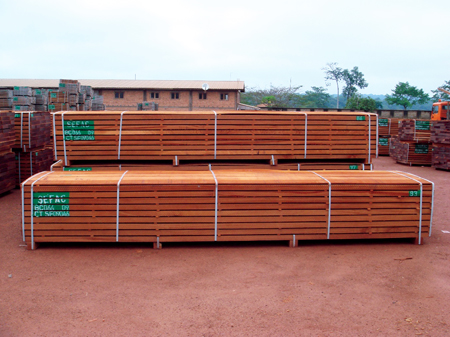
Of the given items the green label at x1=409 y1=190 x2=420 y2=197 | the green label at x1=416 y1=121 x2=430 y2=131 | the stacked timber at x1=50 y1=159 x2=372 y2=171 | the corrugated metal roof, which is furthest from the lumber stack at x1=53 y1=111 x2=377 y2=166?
the corrugated metal roof

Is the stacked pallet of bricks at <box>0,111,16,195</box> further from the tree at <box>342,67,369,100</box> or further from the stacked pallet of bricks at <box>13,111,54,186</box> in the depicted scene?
the tree at <box>342,67,369,100</box>

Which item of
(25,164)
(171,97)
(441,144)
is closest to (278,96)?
(171,97)

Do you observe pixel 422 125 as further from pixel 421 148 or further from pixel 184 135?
pixel 184 135

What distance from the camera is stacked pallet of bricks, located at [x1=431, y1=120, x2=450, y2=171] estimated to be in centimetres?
1892

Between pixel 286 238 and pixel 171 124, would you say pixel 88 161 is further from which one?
pixel 286 238

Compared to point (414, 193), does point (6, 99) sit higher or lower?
higher

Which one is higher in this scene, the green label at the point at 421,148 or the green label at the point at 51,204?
the green label at the point at 421,148

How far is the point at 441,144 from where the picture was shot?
64.6 feet

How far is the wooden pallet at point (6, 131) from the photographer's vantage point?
39.1 feet

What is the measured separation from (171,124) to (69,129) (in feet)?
7.37

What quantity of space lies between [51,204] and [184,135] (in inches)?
125

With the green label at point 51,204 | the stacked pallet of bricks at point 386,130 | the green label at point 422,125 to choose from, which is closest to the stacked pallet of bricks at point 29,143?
the green label at point 51,204

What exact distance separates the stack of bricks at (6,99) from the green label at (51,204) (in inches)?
552

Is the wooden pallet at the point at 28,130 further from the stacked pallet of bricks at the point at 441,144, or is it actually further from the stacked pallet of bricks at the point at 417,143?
the stacked pallet of bricks at the point at 417,143
